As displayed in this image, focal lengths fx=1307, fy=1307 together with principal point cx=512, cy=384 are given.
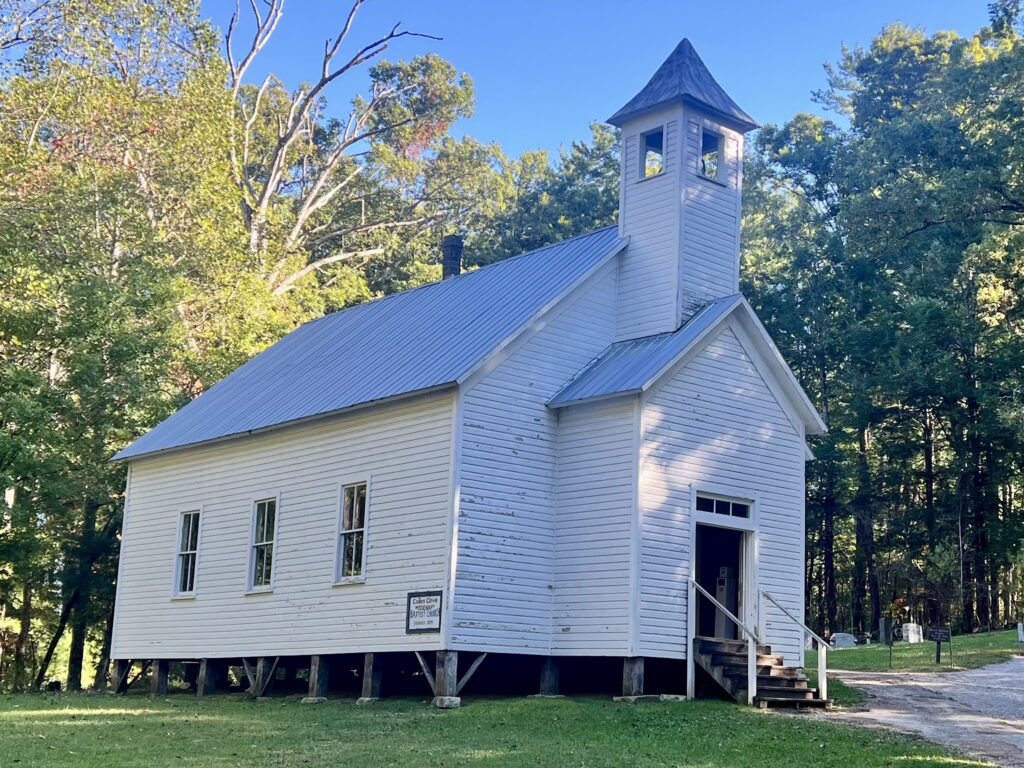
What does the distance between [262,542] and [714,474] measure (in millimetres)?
8643

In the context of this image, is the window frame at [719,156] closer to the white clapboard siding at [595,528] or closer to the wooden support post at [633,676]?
the white clapboard siding at [595,528]

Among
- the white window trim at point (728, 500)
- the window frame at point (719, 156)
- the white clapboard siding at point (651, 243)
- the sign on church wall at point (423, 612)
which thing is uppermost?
the window frame at point (719, 156)

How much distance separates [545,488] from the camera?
2147 cm

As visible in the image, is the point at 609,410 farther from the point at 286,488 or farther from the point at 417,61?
the point at 417,61

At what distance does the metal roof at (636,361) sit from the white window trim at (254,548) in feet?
19.5

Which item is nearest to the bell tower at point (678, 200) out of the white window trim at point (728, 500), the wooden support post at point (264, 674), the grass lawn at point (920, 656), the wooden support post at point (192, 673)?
the white window trim at point (728, 500)

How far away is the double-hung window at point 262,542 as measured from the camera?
24.4 metres

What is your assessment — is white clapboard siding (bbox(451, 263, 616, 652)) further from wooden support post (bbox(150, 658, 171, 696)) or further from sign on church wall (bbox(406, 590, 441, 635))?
wooden support post (bbox(150, 658, 171, 696))

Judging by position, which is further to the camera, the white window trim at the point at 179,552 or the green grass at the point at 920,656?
the green grass at the point at 920,656

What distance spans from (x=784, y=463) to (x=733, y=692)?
4.79 m

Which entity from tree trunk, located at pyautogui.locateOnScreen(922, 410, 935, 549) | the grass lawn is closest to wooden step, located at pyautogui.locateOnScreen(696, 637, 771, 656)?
the grass lawn

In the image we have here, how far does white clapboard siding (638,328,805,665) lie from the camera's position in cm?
2042

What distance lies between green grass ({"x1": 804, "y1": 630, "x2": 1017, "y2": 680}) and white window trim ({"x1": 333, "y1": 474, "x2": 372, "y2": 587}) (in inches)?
388

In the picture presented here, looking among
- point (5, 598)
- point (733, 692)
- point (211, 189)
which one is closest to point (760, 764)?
point (733, 692)
